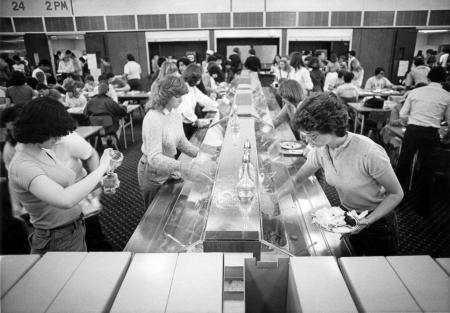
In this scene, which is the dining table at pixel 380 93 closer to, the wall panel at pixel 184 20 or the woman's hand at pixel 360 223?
the wall panel at pixel 184 20

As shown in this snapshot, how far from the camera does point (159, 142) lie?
8.77 ft

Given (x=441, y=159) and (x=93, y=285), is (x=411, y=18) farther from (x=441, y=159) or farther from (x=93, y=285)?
(x=93, y=285)

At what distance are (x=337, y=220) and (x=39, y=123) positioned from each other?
1745mm

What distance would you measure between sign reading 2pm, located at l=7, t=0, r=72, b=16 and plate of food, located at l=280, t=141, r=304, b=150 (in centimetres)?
1273

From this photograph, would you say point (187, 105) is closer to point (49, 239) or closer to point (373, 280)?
point (49, 239)

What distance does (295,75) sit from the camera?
24.1 feet

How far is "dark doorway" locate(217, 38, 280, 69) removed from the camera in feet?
41.7

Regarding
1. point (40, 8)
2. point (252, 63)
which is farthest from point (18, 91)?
point (40, 8)

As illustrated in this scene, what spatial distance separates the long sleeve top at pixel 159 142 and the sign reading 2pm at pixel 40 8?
12.7 m

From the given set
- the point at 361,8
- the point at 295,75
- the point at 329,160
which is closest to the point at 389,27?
the point at 361,8

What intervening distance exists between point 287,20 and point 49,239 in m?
12.4

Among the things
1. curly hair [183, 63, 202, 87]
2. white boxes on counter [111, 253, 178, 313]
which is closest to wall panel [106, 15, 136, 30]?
curly hair [183, 63, 202, 87]

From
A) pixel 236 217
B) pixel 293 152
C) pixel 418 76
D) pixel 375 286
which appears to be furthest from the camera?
pixel 418 76

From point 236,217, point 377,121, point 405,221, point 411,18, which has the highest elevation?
point 411,18
